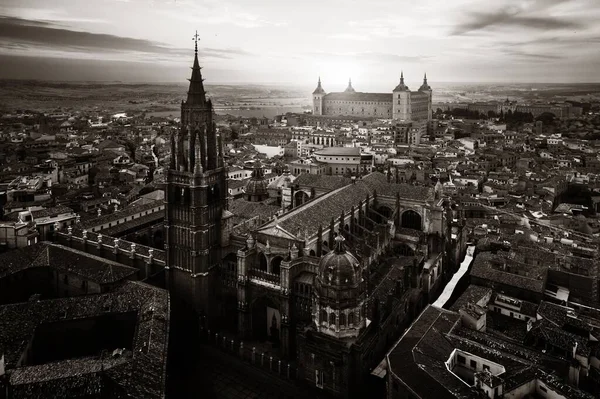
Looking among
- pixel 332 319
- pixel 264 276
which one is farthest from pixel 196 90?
pixel 332 319

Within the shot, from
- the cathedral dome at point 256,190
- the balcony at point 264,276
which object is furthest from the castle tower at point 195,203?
the cathedral dome at point 256,190

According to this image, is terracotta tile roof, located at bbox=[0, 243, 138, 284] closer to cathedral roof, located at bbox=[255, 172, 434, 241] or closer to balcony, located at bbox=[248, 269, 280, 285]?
balcony, located at bbox=[248, 269, 280, 285]

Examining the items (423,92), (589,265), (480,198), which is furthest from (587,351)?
(423,92)

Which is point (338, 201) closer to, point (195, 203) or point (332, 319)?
point (195, 203)

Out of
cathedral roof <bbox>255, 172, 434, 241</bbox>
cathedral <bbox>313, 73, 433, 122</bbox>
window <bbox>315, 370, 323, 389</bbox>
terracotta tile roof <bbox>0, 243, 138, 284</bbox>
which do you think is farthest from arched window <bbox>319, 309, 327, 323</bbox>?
cathedral <bbox>313, 73, 433, 122</bbox>

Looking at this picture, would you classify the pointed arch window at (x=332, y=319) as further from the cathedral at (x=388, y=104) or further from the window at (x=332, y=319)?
the cathedral at (x=388, y=104)

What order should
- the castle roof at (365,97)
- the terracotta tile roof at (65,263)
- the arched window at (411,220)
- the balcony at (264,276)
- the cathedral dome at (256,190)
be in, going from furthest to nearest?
the castle roof at (365,97)
the cathedral dome at (256,190)
the arched window at (411,220)
the terracotta tile roof at (65,263)
the balcony at (264,276)
